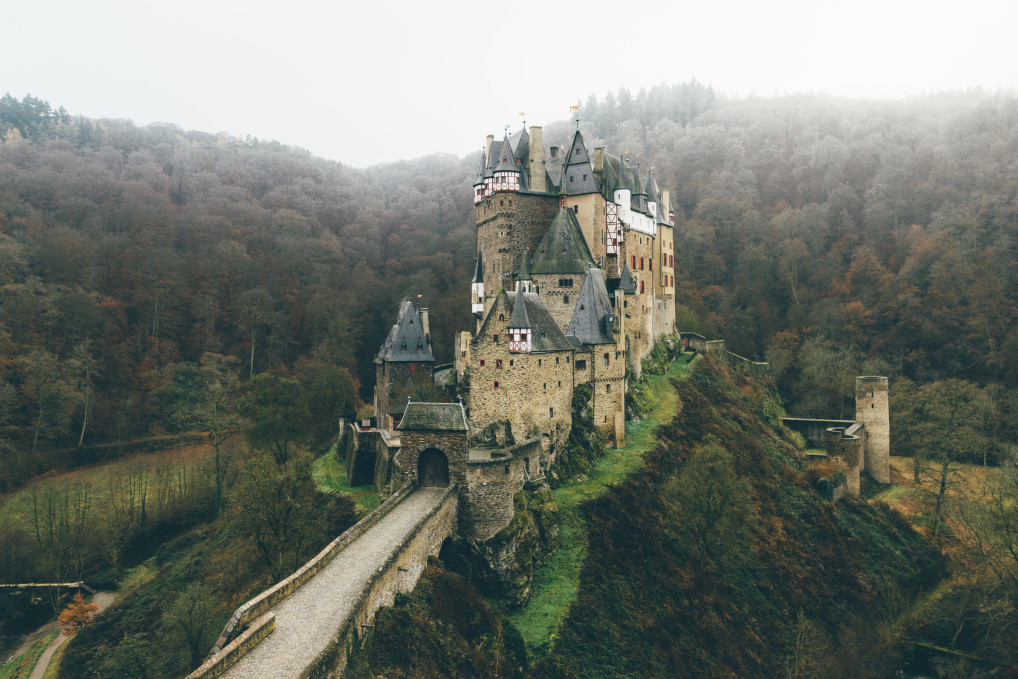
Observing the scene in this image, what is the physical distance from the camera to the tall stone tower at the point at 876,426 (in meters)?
42.5

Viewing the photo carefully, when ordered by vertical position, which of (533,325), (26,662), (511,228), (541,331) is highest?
(511,228)

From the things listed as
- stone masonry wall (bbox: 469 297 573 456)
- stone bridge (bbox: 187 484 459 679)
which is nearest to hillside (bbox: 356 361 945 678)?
stone bridge (bbox: 187 484 459 679)

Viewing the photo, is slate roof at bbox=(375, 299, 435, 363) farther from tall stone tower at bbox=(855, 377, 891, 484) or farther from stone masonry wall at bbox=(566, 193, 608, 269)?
tall stone tower at bbox=(855, 377, 891, 484)

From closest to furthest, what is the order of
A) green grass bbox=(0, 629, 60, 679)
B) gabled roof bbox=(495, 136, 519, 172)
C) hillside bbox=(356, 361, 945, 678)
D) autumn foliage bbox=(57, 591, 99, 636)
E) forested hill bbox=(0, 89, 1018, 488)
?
hillside bbox=(356, 361, 945, 678) < green grass bbox=(0, 629, 60, 679) < autumn foliage bbox=(57, 591, 99, 636) < gabled roof bbox=(495, 136, 519, 172) < forested hill bbox=(0, 89, 1018, 488)

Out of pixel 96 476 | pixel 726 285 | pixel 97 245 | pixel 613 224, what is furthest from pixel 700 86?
pixel 96 476

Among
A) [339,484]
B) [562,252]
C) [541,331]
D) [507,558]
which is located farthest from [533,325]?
[339,484]

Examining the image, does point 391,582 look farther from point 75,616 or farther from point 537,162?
point 537,162

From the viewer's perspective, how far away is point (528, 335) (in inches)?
1101

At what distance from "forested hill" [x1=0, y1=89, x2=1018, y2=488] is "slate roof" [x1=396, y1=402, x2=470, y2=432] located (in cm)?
2915

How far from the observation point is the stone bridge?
521 inches

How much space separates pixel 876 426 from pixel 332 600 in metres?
39.4

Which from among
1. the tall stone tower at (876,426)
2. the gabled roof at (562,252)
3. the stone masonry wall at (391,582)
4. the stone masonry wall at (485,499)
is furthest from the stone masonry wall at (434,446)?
the tall stone tower at (876,426)

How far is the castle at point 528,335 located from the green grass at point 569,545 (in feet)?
4.62

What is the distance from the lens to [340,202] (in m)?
85.8
